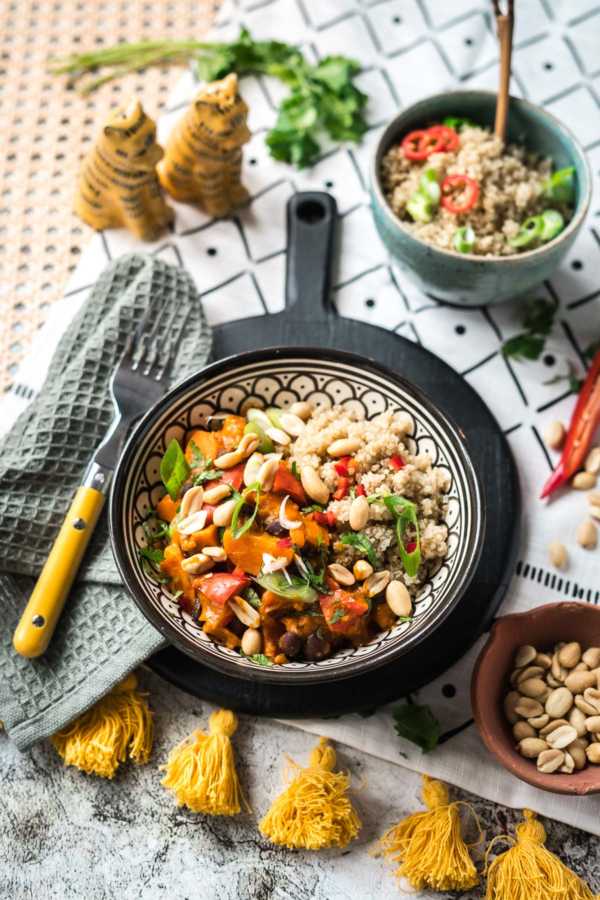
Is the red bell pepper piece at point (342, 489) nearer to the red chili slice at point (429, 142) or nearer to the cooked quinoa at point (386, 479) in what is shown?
the cooked quinoa at point (386, 479)

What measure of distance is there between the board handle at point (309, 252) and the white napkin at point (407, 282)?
8 cm

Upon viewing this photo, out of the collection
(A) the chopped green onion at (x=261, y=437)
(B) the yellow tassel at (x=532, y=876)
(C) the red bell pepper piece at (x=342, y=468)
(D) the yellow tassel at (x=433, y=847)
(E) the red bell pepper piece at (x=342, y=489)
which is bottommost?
(B) the yellow tassel at (x=532, y=876)

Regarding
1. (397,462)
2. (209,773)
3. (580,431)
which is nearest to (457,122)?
(580,431)

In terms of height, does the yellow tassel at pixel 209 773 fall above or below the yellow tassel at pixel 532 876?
above

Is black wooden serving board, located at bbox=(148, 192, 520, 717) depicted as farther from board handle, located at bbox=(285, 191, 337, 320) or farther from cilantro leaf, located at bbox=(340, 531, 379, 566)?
cilantro leaf, located at bbox=(340, 531, 379, 566)

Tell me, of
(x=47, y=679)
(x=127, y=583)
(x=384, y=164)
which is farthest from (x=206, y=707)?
(x=384, y=164)

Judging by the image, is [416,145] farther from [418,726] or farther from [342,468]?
[418,726]

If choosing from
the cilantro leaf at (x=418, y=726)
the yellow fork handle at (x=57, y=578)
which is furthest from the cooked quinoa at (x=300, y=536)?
the cilantro leaf at (x=418, y=726)

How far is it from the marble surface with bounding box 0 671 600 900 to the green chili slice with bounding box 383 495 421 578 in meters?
0.66

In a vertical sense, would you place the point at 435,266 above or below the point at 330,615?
above

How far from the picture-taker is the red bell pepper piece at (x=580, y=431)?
2722 mm

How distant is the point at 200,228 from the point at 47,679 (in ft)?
5.08

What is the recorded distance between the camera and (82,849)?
96.9 inches

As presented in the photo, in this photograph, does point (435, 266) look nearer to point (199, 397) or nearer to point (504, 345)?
point (504, 345)
